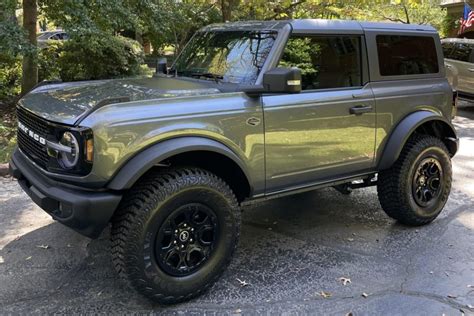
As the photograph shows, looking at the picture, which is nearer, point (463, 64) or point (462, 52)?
point (463, 64)

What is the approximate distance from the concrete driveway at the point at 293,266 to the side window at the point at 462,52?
7.94 m

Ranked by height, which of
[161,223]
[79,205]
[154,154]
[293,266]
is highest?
[154,154]

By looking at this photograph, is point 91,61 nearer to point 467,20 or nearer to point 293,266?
point 293,266

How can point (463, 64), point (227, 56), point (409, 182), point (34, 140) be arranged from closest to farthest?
point (34, 140) < point (227, 56) < point (409, 182) < point (463, 64)

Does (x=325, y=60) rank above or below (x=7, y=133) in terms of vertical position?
above

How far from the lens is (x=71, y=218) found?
283cm

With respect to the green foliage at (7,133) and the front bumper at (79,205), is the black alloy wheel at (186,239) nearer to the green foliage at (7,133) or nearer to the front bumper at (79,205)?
the front bumper at (79,205)

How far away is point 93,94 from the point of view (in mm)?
3359

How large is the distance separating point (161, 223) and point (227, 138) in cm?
71

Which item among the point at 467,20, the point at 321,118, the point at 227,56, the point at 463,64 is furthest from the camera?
the point at 467,20

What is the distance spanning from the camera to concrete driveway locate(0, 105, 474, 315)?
3.20 metres

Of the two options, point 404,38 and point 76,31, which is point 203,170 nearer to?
point 404,38

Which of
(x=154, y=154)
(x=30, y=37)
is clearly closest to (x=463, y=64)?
(x=30, y=37)

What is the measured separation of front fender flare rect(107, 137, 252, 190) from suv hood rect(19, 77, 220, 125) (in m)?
0.35
